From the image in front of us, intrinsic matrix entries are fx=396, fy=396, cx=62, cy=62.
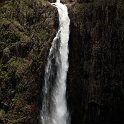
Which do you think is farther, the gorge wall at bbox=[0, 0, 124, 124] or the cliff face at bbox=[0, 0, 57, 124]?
the cliff face at bbox=[0, 0, 57, 124]

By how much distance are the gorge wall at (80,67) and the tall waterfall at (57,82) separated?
0.96 ft

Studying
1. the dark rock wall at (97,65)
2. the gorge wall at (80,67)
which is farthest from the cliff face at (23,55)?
the dark rock wall at (97,65)

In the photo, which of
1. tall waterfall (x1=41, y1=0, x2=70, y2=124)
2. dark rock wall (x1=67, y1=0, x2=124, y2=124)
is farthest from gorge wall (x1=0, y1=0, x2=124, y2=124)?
tall waterfall (x1=41, y1=0, x2=70, y2=124)

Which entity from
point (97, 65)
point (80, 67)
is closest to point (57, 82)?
point (80, 67)

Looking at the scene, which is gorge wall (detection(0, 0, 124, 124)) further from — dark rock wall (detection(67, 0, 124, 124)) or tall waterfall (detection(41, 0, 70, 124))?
tall waterfall (detection(41, 0, 70, 124))

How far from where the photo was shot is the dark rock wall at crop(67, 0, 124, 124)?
2156 cm

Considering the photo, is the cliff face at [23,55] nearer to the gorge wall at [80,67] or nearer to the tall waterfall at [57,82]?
the gorge wall at [80,67]

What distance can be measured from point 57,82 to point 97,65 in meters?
2.51

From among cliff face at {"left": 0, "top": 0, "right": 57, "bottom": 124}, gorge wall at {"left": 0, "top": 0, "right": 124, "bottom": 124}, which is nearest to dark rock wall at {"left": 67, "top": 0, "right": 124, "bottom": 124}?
gorge wall at {"left": 0, "top": 0, "right": 124, "bottom": 124}

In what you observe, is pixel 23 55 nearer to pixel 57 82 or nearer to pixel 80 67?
pixel 57 82

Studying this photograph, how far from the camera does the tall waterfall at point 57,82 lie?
73.0 feet

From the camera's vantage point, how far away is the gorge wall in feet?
70.9

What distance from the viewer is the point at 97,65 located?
21844mm

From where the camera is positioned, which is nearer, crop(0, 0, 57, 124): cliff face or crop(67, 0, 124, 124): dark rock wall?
crop(67, 0, 124, 124): dark rock wall
